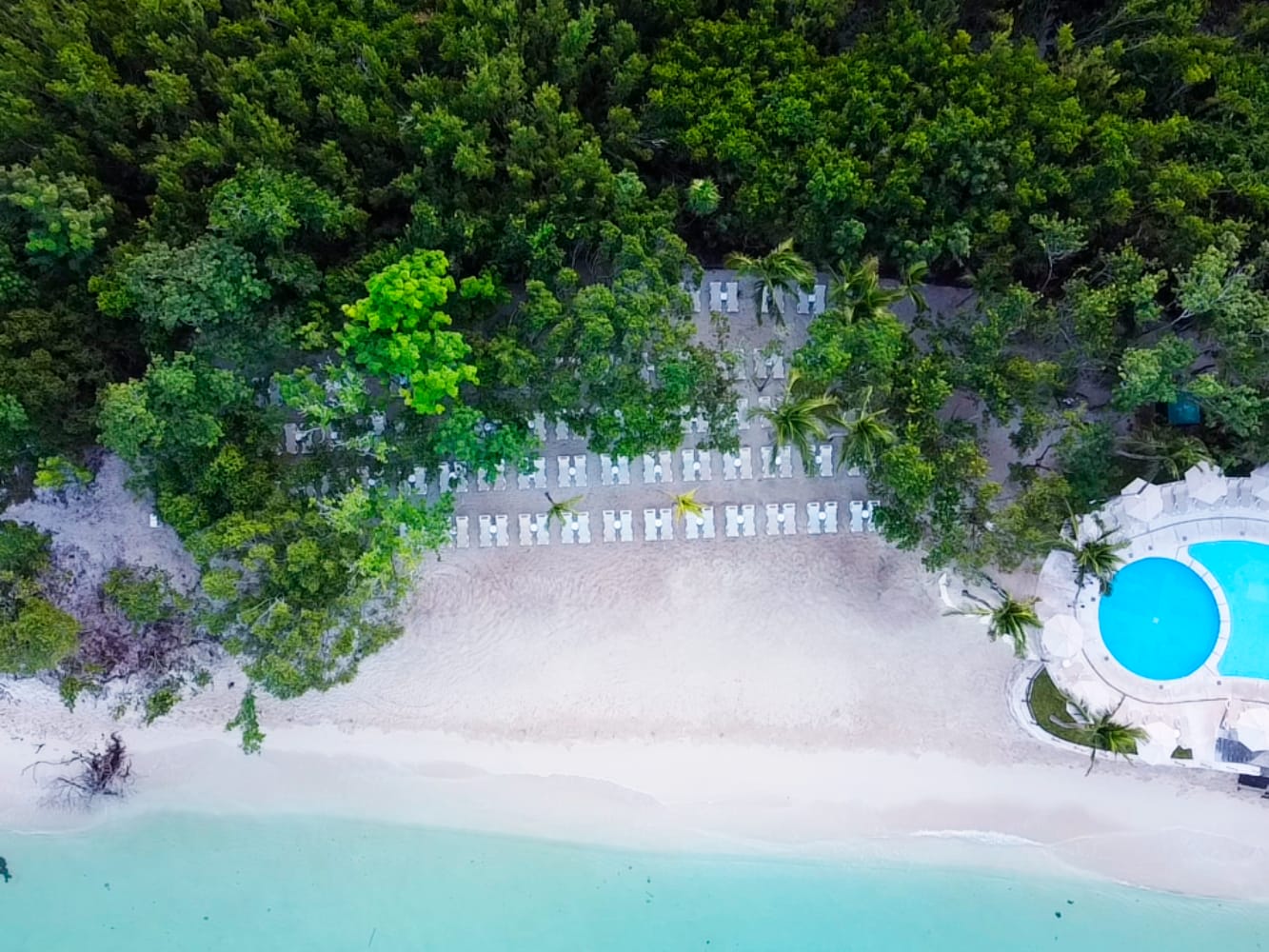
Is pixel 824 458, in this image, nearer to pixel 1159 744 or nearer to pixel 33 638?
pixel 1159 744

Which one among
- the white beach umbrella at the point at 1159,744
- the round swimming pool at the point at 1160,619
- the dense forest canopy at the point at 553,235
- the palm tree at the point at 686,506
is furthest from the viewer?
the round swimming pool at the point at 1160,619

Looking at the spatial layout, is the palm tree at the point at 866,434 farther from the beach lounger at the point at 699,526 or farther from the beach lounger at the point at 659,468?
the beach lounger at the point at 659,468

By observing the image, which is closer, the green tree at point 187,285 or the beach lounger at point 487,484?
the green tree at point 187,285

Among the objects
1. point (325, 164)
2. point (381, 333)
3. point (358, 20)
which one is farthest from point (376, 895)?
point (358, 20)

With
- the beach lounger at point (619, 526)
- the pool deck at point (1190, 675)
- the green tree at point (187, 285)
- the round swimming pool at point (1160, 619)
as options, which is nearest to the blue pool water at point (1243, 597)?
the pool deck at point (1190, 675)

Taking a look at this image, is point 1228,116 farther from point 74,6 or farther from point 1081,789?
point 74,6

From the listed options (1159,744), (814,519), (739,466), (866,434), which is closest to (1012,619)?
(814,519)

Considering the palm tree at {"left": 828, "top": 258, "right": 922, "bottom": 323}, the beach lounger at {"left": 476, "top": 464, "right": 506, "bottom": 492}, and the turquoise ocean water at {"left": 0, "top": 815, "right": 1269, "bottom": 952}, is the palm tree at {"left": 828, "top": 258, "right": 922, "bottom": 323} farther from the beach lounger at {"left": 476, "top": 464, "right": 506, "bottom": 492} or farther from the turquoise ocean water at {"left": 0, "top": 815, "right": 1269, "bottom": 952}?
the turquoise ocean water at {"left": 0, "top": 815, "right": 1269, "bottom": 952}
